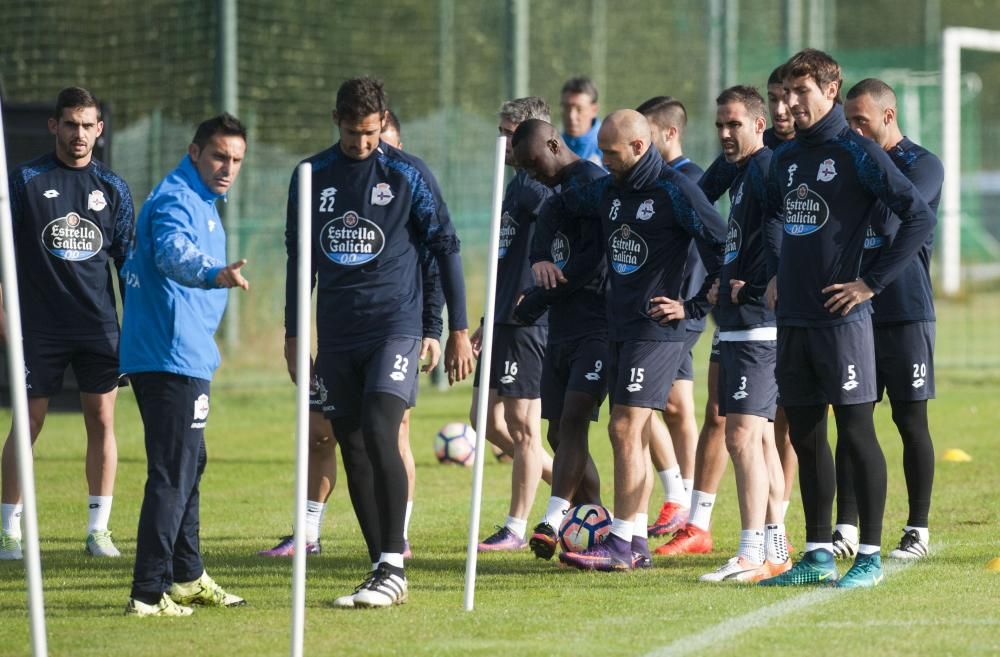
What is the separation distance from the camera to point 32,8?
19453 mm

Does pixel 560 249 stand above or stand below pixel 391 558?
above

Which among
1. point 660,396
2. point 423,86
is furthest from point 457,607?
point 423,86

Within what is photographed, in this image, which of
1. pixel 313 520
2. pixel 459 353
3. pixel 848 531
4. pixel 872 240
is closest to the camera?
pixel 459 353

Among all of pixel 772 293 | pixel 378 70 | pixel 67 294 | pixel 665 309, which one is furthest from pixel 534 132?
pixel 378 70

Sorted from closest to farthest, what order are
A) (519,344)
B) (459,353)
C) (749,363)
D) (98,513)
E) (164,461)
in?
(164,461)
(459,353)
(749,363)
(98,513)
(519,344)

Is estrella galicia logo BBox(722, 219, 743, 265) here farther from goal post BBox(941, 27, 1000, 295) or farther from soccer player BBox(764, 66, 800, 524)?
goal post BBox(941, 27, 1000, 295)

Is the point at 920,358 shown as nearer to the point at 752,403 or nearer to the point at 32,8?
the point at 752,403

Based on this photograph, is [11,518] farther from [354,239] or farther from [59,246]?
[354,239]

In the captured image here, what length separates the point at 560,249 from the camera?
829cm

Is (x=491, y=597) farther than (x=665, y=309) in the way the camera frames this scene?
No

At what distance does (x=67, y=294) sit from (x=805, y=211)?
4037mm

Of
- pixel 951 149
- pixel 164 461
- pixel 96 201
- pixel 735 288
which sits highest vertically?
pixel 951 149

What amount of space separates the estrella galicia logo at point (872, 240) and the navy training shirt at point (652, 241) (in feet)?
2.49

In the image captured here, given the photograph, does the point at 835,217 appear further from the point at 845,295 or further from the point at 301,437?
the point at 301,437
